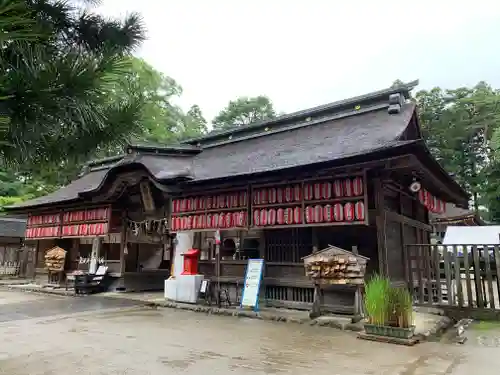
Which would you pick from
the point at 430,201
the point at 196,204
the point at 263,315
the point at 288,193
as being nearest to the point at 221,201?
the point at 196,204

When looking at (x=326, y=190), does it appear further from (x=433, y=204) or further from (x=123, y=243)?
(x=123, y=243)

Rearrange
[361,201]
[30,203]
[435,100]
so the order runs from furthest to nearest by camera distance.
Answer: [435,100] < [30,203] < [361,201]

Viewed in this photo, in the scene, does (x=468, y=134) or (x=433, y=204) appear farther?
(x=468, y=134)

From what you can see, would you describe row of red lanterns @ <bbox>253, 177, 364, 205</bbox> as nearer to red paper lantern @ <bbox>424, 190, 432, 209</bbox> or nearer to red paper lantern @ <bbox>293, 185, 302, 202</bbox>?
red paper lantern @ <bbox>293, 185, 302, 202</bbox>

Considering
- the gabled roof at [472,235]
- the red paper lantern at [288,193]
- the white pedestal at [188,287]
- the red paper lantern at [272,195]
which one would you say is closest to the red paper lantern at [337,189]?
the red paper lantern at [288,193]

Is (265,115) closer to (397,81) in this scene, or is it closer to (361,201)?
(397,81)

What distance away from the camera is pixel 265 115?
37281mm

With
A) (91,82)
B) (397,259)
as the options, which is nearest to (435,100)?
(397,259)

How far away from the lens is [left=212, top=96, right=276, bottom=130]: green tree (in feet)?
122

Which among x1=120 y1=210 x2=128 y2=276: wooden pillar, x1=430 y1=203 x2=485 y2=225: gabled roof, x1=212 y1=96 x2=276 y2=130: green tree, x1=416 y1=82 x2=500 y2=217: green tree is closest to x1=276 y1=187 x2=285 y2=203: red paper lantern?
x1=120 y1=210 x2=128 y2=276: wooden pillar

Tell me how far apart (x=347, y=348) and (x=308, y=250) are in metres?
3.62

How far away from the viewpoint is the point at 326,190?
27.0 feet

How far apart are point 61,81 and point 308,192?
19.6 feet

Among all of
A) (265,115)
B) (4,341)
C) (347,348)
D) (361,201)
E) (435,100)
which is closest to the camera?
(347,348)
